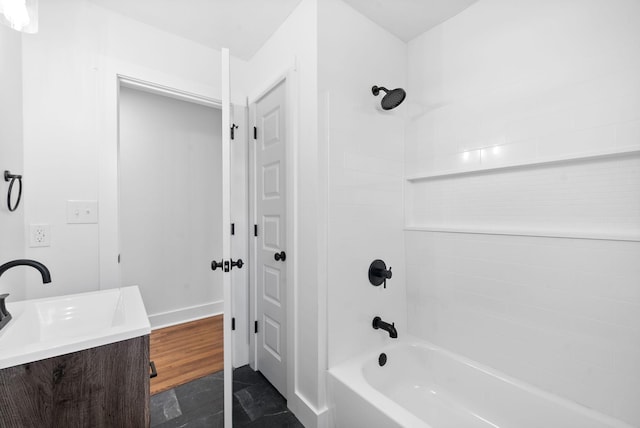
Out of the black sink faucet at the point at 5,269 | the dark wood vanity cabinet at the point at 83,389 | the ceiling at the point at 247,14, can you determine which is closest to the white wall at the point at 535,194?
the ceiling at the point at 247,14

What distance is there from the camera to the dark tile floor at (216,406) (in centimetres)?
159

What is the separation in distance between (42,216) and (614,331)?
112 inches

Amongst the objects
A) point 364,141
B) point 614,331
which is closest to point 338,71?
point 364,141

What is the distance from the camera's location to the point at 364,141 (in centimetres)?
172

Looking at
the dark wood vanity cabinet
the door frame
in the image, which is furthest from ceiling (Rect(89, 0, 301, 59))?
the dark wood vanity cabinet

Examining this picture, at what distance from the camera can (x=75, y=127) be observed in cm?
158

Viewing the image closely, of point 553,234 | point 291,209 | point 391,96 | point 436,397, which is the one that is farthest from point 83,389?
point 553,234

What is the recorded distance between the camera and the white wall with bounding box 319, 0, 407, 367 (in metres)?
1.56

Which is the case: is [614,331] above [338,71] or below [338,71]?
below

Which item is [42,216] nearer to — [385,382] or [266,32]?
[266,32]

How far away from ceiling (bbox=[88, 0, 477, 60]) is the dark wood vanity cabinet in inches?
75.0

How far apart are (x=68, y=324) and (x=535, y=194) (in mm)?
2314

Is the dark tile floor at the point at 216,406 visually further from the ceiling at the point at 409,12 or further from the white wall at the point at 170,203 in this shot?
the ceiling at the point at 409,12

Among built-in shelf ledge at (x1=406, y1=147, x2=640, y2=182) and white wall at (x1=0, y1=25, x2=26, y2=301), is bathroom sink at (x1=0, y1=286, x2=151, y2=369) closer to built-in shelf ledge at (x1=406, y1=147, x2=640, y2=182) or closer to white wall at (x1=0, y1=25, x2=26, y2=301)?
white wall at (x1=0, y1=25, x2=26, y2=301)
